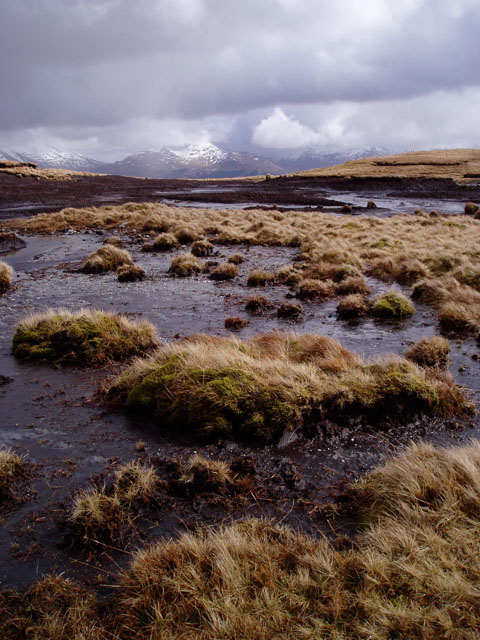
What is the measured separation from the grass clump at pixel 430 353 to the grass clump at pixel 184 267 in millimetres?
11417

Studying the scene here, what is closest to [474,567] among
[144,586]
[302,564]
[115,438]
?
[302,564]

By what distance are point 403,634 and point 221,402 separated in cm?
427

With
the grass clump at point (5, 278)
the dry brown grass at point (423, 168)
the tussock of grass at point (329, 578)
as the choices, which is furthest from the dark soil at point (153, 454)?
the dry brown grass at point (423, 168)

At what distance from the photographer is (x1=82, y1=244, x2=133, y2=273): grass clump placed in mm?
19219

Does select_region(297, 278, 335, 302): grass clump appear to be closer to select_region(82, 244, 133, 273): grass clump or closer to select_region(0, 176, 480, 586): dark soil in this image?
select_region(0, 176, 480, 586): dark soil

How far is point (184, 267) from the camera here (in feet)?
62.3

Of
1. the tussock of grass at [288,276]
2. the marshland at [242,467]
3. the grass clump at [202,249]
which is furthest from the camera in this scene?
the grass clump at [202,249]

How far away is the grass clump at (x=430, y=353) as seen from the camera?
9.34 m

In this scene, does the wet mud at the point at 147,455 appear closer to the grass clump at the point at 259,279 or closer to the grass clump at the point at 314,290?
the grass clump at the point at 314,290

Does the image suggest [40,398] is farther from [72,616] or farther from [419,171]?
[419,171]

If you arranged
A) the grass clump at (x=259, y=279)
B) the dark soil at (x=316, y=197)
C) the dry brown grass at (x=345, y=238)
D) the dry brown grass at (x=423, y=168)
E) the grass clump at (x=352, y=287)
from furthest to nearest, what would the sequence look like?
the dry brown grass at (x=423, y=168) < the dark soil at (x=316, y=197) < the grass clump at (x=259, y=279) < the dry brown grass at (x=345, y=238) < the grass clump at (x=352, y=287)

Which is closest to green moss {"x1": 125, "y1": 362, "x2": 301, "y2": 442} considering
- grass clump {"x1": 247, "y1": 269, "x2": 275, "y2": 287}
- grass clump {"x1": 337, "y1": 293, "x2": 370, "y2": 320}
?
grass clump {"x1": 337, "y1": 293, "x2": 370, "y2": 320}

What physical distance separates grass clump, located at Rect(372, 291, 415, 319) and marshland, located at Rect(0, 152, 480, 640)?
6 cm

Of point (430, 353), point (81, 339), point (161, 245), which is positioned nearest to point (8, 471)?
point (81, 339)
